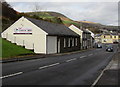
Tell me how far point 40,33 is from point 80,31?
85.3ft

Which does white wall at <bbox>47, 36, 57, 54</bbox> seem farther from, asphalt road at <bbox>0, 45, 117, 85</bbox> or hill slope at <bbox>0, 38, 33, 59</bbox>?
asphalt road at <bbox>0, 45, 117, 85</bbox>

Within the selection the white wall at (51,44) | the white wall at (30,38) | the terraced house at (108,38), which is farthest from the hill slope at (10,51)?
the terraced house at (108,38)

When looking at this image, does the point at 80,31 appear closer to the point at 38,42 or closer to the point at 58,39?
the point at 58,39

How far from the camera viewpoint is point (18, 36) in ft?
112

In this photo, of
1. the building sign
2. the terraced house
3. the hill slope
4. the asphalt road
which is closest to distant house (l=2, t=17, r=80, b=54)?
the building sign

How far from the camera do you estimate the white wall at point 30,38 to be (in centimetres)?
3216

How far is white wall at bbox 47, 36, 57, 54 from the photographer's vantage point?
32.8 meters

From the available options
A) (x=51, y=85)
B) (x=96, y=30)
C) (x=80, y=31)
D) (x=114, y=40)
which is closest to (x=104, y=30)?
(x=96, y=30)

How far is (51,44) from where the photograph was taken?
1335 inches

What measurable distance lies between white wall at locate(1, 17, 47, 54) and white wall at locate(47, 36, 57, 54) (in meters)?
1.00

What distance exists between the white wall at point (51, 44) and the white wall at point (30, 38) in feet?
3.29

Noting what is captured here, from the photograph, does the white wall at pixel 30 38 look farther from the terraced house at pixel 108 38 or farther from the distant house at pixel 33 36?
the terraced house at pixel 108 38

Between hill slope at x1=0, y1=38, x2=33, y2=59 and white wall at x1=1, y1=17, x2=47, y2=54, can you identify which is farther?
white wall at x1=1, y1=17, x2=47, y2=54

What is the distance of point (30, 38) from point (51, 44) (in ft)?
12.2
